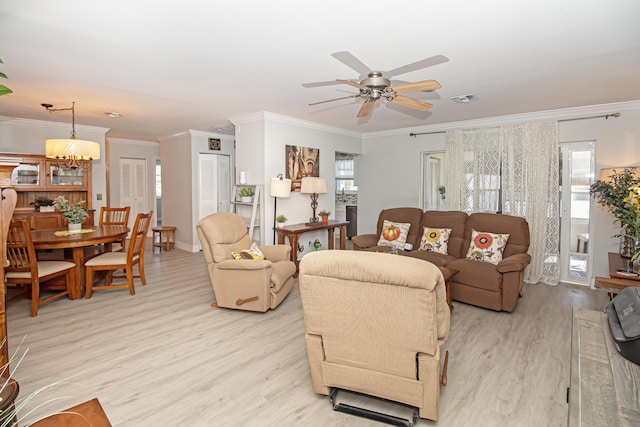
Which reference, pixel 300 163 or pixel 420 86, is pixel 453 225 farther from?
pixel 420 86

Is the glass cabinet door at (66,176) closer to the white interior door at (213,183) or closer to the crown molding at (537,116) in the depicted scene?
the white interior door at (213,183)

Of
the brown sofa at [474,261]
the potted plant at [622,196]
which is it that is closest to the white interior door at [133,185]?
the brown sofa at [474,261]

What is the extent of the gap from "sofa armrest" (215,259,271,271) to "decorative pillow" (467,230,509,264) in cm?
262

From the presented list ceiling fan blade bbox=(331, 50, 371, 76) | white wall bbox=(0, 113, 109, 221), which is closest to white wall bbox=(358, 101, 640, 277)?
ceiling fan blade bbox=(331, 50, 371, 76)

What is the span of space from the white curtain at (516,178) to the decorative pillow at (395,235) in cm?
136

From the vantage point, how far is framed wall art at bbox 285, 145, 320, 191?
5770mm

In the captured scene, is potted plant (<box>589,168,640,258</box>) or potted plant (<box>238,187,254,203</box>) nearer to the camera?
potted plant (<box>589,168,640,258</box>)

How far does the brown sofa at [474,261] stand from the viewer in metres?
3.88

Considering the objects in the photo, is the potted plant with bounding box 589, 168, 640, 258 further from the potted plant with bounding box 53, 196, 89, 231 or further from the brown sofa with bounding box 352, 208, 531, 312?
the potted plant with bounding box 53, 196, 89, 231

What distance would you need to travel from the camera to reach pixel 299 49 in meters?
2.80

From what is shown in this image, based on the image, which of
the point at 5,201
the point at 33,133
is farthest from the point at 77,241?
A: the point at 33,133

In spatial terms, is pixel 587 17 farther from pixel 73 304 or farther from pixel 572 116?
pixel 73 304

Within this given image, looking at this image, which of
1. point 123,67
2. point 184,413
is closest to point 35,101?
point 123,67

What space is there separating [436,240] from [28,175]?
6.59 m
